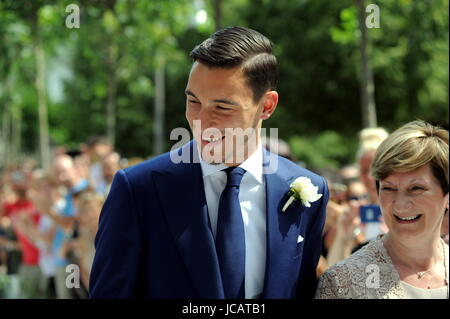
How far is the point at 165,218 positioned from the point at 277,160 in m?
0.56

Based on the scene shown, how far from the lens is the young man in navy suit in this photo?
2.56 metres

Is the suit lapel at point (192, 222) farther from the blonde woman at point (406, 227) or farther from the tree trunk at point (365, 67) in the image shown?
the tree trunk at point (365, 67)

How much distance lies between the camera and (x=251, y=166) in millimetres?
2744

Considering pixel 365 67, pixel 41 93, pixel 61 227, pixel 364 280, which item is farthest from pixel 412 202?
pixel 41 93

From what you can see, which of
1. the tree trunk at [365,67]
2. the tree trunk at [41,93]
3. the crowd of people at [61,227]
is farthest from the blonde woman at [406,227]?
the tree trunk at [41,93]

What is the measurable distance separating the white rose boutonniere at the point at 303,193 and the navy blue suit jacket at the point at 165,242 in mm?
73

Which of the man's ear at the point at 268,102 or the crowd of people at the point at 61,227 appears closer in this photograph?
the man's ear at the point at 268,102

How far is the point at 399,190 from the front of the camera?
9.71 ft

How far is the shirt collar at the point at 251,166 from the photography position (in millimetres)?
2703

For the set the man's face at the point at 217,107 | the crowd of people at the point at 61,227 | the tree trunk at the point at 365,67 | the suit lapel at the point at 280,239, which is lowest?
the crowd of people at the point at 61,227

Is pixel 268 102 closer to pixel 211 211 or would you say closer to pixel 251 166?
pixel 251 166

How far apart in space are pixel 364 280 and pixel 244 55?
105 cm
